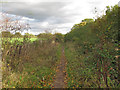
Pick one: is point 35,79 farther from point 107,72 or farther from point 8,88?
point 107,72

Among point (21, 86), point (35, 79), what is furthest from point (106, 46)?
point (21, 86)

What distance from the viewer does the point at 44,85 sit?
4227mm

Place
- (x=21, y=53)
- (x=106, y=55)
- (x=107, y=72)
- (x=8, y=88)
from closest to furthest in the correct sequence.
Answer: (x=8, y=88) → (x=107, y=72) → (x=106, y=55) → (x=21, y=53)

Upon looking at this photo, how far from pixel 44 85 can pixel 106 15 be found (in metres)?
→ 4.77

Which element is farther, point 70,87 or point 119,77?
point 70,87

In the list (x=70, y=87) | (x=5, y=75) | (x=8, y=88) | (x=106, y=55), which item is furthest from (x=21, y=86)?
(x=106, y=55)

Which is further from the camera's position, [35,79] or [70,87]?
[35,79]

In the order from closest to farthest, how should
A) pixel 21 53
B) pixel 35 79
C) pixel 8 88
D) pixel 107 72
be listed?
pixel 8 88
pixel 107 72
pixel 35 79
pixel 21 53

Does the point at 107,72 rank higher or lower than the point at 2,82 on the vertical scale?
higher

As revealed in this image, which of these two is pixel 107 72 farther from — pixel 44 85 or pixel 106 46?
pixel 44 85

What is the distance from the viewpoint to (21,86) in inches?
147

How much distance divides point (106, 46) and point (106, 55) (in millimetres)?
483

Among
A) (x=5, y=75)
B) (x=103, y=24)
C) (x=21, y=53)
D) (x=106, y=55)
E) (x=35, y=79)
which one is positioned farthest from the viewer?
(x=21, y=53)

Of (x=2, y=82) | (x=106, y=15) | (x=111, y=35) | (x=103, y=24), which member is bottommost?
(x=2, y=82)
